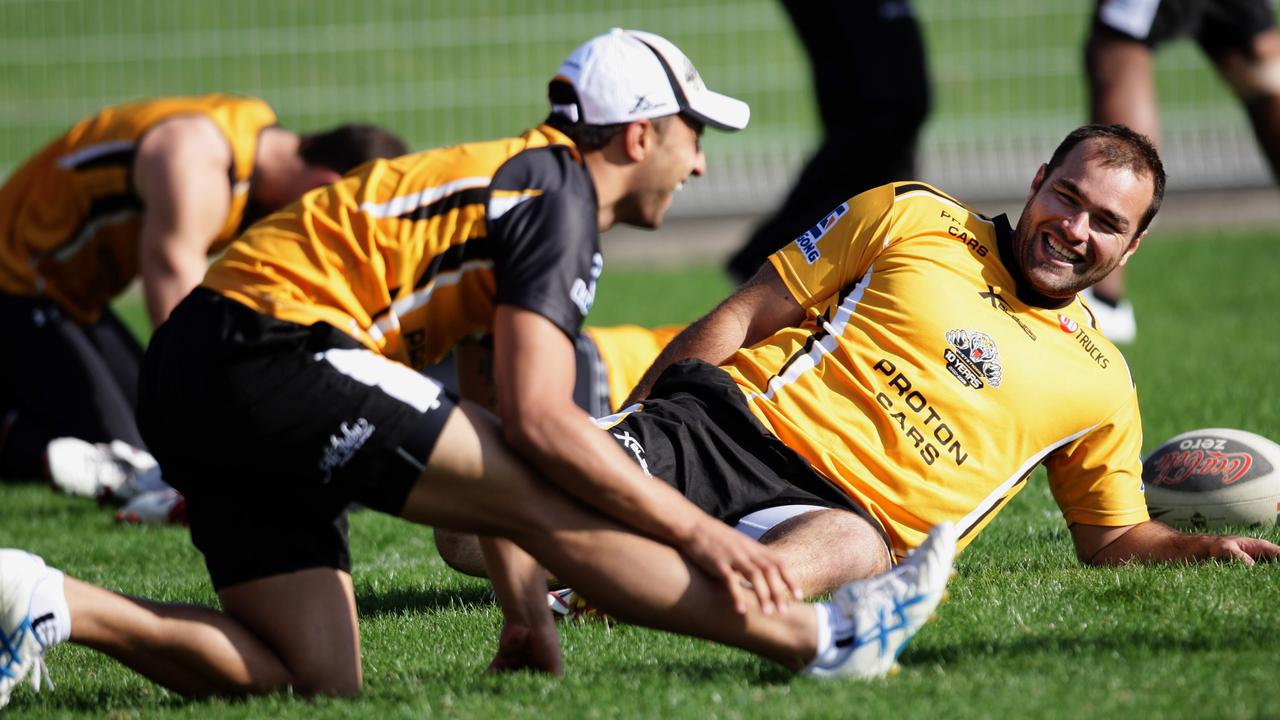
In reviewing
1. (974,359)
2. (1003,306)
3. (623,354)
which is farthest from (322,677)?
(623,354)

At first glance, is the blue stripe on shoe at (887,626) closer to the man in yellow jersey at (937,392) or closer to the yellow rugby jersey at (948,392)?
the man in yellow jersey at (937,392)

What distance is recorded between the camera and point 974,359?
4.92 m

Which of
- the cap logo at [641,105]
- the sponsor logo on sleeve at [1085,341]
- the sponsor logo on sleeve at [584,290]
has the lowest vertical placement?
the sponsor logo on sleeve at [1085,341]

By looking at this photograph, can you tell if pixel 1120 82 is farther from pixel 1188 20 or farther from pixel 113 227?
pixel 113 227

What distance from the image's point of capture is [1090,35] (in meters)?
9.21

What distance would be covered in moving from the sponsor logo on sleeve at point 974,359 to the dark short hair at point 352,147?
2.95 metres

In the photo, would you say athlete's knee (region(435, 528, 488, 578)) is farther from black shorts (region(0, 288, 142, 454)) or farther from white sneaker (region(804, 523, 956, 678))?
black shorts (region(0, 288, 142, 454))

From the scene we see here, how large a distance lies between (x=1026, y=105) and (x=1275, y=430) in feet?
31.4

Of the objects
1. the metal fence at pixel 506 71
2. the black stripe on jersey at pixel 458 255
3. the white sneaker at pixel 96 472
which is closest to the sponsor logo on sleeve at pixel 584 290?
the black stripe on jersey at pixel 458 255

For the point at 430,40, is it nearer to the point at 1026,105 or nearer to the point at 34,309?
the point at 1026,105

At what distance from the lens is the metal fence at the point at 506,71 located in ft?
52.9

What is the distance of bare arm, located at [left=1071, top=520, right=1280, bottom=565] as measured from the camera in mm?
4828

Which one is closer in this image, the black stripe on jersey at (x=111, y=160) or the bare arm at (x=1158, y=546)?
the bare arm at (x=1158, y=546)

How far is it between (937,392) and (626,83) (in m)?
1.68
